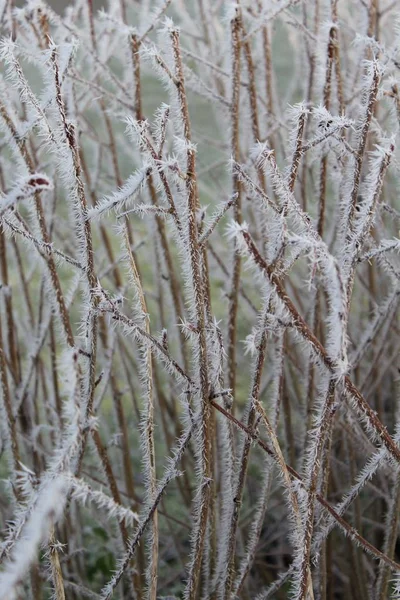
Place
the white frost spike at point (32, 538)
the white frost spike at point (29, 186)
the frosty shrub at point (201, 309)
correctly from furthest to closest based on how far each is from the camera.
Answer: the frosty shrub at point (201, 309) → the white frost spike at point (29, 186) → the white frost spike at point (32, 538)

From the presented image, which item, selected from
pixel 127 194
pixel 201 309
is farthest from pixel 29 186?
pixel 201 309

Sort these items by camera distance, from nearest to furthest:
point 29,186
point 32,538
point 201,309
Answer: point 32,538 → point 29,186 → point 201,309

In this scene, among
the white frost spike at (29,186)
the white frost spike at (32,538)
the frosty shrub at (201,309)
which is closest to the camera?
the white frost spike at (32,538)

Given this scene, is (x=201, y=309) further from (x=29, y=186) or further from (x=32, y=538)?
(x=32, y=538)

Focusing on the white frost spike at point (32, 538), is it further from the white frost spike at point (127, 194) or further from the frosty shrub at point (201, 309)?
the white frost spike at point (127, 194)

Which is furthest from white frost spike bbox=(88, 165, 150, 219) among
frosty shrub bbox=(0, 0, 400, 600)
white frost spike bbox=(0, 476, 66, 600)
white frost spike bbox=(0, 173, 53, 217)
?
white frost spike bbox=(0, 476, 66, 600)

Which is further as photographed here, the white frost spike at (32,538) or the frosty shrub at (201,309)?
the frosty shrub at (201,309)

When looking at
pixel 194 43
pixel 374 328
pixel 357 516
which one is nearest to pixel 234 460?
pixel 374 328

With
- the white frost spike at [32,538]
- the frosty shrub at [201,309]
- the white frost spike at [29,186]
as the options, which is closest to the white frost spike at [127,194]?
the frosty shrub at [201,309]

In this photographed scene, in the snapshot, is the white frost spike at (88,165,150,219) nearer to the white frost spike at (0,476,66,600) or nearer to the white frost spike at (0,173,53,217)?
the white frost spike at (0,173,53,217)

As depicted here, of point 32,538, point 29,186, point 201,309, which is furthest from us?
point 201,309

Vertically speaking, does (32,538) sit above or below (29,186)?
below
